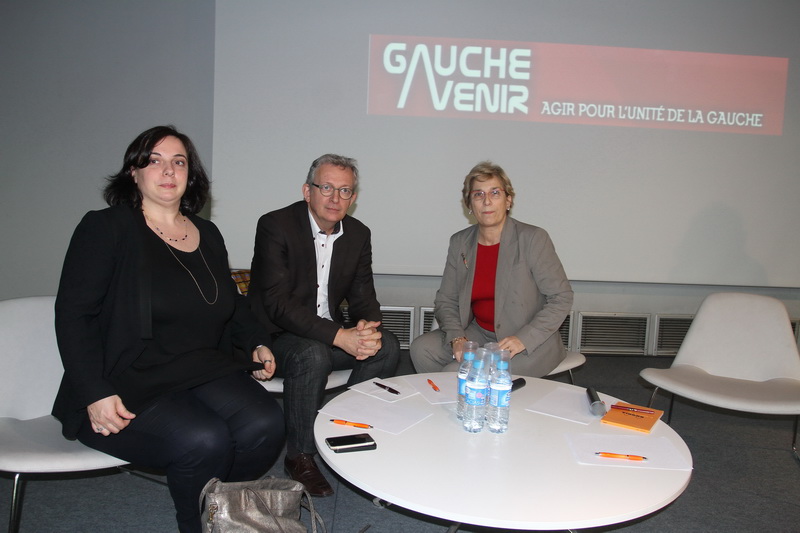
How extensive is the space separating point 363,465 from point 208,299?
88 centimetres

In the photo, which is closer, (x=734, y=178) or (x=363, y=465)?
(x=363, y=465)

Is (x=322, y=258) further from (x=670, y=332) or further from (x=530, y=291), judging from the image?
(x=670, y=332)

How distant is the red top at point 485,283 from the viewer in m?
2.69

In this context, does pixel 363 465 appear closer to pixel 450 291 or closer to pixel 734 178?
pixel 450 291

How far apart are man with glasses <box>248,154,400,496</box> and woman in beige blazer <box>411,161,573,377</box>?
321 millimetres

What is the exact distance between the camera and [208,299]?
1.89 metres

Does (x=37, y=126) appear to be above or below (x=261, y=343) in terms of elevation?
above

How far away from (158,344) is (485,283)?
4.98 feet

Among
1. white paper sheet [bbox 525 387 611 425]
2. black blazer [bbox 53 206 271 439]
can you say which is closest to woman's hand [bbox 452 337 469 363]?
white paper sheet [bbox 525 387 611 425]

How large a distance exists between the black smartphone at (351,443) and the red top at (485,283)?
1364 mm

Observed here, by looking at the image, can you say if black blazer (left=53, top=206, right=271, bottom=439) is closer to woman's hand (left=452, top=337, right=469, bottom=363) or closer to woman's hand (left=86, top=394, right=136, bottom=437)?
woman's hand (left=86, top=394, right=136, bottom=437)

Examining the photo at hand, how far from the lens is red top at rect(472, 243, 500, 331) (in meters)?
2.69

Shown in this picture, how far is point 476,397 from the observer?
5.01 feet

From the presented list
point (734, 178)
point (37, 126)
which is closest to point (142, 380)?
point (37, 126)
